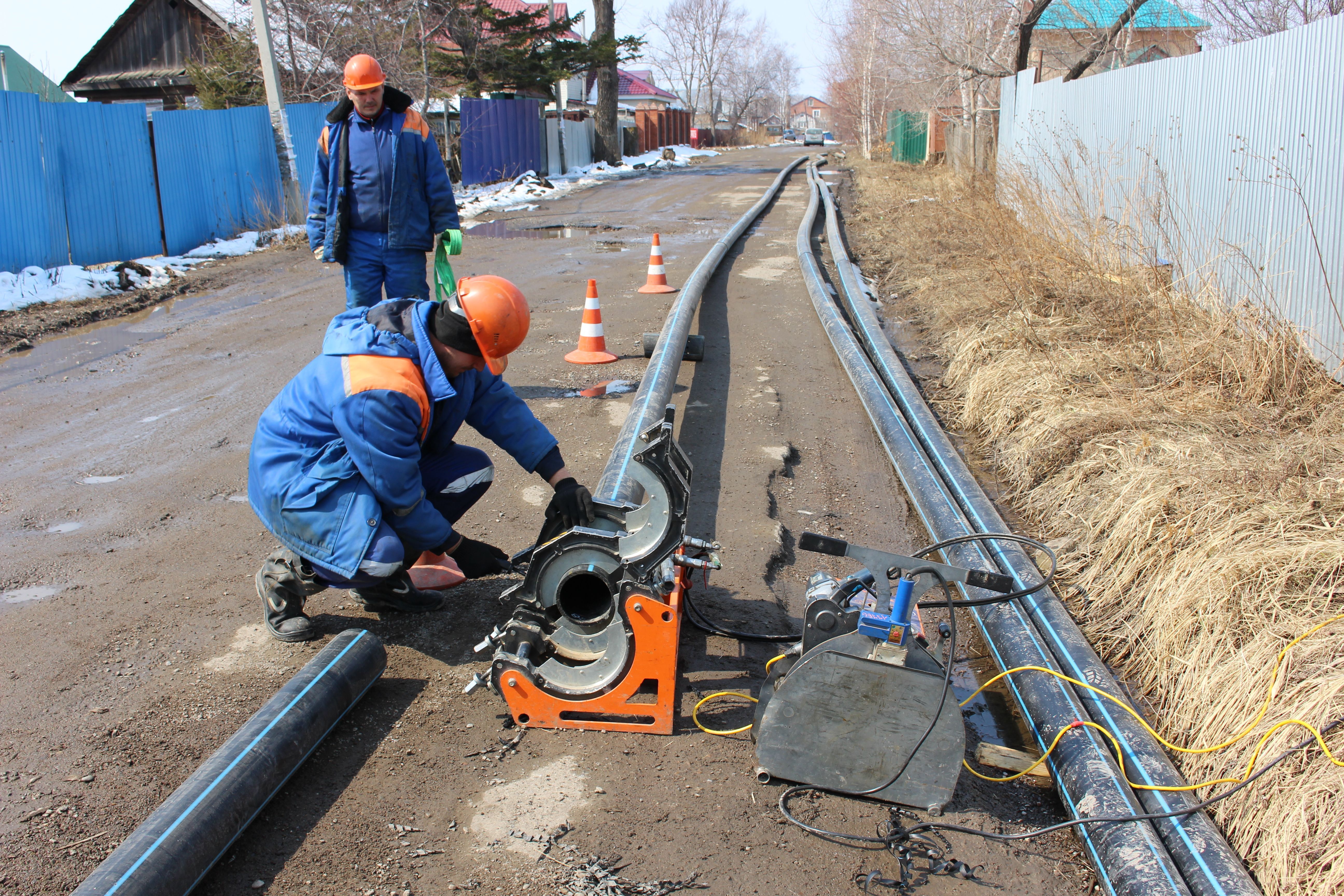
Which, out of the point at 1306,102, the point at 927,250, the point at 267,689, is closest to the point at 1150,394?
the point at 1306,102

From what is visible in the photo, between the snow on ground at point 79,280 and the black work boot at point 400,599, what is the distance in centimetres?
749

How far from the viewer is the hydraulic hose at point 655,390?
11.8 ft

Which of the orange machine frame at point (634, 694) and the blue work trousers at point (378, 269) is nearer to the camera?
the orange machine frame at point (634, 694)

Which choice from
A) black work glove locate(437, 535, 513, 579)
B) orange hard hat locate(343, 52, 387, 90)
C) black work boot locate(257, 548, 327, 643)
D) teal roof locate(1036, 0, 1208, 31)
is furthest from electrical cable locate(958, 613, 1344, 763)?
teal roof locate(1036, 0, 1208, 31)

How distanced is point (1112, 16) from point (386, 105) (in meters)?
14.6

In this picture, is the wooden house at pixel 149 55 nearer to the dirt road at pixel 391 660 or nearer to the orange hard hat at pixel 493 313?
the dirt road at pixel 391 660

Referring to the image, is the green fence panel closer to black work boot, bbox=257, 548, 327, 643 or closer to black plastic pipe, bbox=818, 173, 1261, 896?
black plastic pipe, bbox=818, 173, 1261, 896

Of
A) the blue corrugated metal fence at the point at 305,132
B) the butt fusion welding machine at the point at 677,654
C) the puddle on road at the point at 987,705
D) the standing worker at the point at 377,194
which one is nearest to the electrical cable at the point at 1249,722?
the puddle on road at the point at 987,705

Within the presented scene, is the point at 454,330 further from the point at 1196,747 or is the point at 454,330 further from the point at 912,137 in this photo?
the point at 912,137

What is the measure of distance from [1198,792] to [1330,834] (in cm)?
34

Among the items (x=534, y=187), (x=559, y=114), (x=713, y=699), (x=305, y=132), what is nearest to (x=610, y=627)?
(x=713, y=699)

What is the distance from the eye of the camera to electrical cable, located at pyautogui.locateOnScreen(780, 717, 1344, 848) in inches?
91.0

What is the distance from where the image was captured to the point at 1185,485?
367 cm

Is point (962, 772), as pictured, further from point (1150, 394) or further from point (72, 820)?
point (1150, 394)
